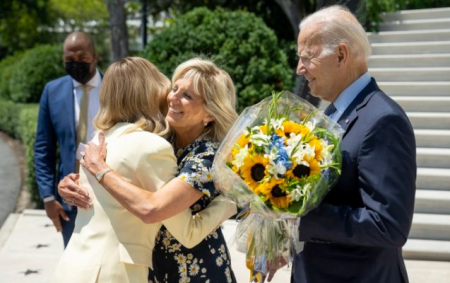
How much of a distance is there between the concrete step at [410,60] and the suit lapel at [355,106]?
7.03m

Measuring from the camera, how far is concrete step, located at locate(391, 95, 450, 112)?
27.3 ft

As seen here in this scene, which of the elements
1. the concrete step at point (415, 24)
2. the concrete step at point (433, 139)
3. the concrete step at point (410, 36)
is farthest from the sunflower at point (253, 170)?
the concrete step at point (415, 24)

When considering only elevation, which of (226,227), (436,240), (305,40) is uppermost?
(305,40)

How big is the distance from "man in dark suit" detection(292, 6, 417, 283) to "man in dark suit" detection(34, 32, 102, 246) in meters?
2.49

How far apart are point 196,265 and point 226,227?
458 cm

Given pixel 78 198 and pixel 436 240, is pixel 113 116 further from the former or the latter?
pixel 436 240

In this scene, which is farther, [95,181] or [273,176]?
[95,181]

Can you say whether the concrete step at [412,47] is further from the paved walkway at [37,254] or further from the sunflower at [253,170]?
the sunflower at [253,170]

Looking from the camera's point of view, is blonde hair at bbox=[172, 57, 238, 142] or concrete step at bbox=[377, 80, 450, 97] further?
concrete step at bbox=[377, 80, 450, 97]

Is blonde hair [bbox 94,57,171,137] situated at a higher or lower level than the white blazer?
higher

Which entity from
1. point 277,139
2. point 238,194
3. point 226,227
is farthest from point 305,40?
point 226,227

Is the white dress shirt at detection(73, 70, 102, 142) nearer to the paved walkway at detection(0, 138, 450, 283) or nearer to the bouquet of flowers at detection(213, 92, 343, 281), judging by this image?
the paved walkway at detection(0, 138, 450, 283)

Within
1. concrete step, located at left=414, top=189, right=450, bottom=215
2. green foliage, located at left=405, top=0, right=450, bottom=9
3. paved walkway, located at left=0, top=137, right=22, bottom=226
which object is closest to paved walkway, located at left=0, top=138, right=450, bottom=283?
paved walkway, located at left=0, top=137, right=22, bottom=226

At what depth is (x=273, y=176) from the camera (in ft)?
7.77
